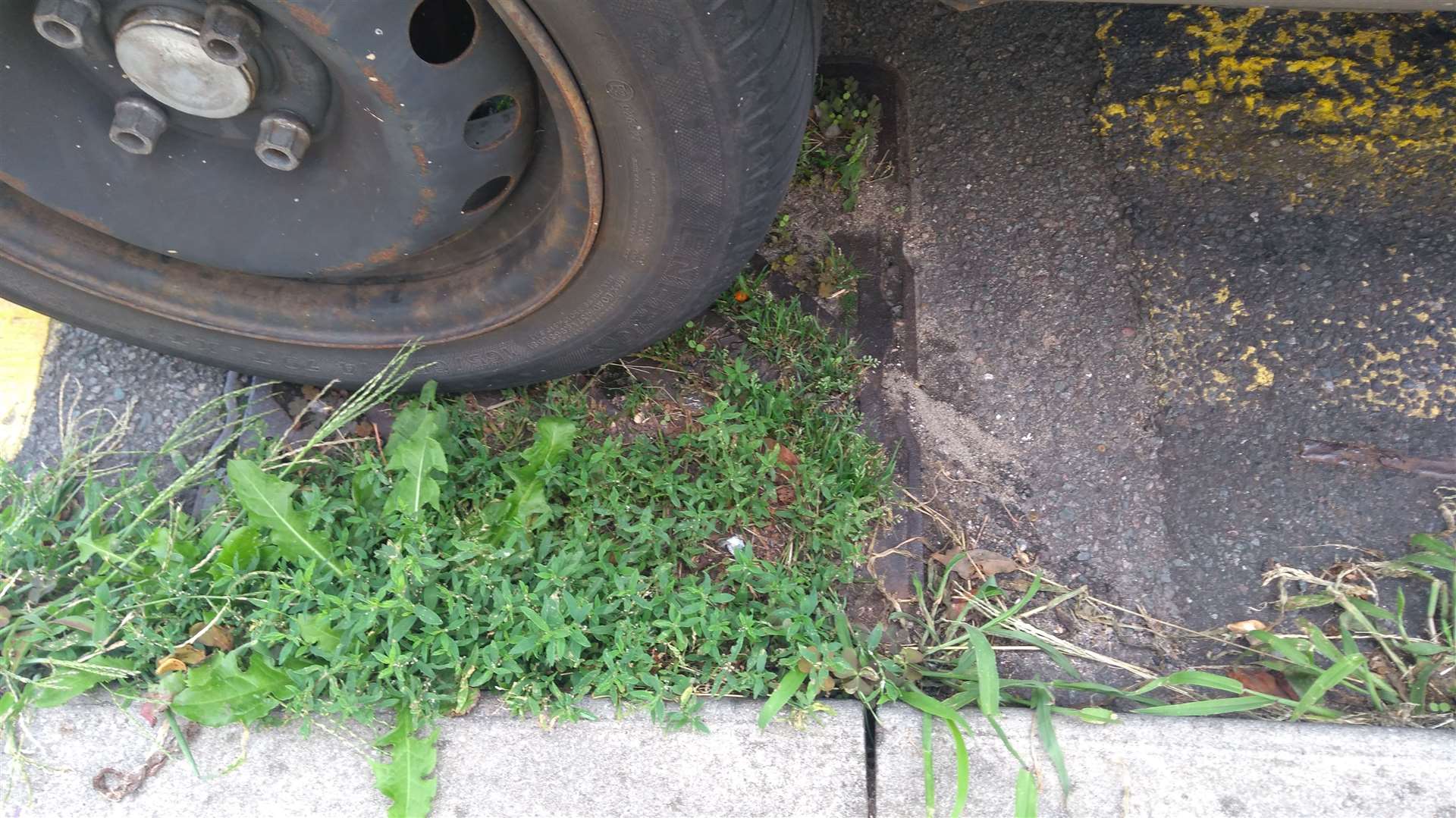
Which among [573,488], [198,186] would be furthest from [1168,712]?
[198,186]

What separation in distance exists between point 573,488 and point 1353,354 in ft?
5.29

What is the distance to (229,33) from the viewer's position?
123 centimetres

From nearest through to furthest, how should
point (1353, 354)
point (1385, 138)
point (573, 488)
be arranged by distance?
point (573, 488), point (1353, 354), point (1385, 138)

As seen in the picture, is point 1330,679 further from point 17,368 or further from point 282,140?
point 17,368

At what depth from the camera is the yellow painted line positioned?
6.64 feet

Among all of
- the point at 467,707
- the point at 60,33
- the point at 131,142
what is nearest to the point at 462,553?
the point at 467,707

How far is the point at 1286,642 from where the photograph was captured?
66.6 inches

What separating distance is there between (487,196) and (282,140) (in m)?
0.30

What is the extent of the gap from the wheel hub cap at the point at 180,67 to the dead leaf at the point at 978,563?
54.6 inches

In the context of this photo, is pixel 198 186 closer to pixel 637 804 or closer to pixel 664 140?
pixel 664 140

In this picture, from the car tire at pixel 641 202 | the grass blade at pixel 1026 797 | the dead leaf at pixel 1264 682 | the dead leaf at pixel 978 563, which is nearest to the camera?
the car tire at pixel 641 202

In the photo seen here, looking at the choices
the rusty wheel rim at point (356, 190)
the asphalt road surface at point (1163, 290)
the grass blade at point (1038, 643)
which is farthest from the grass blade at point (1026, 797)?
the rusty wheel rim at point (356, 190)

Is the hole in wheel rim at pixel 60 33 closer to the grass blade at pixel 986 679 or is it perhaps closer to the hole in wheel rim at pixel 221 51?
the hole in wheel rim at pixel 221 51

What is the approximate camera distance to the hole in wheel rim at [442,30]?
1.28 metres
